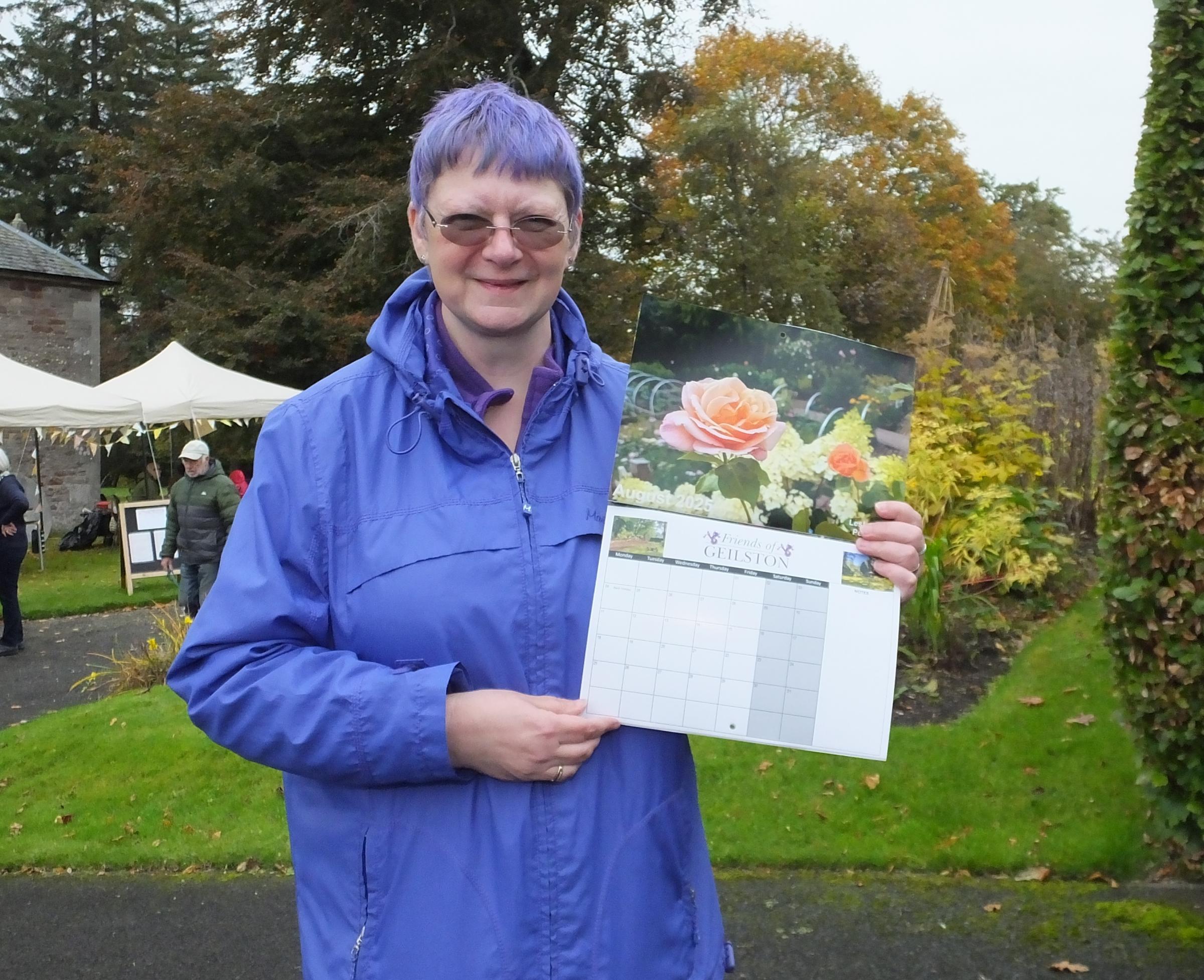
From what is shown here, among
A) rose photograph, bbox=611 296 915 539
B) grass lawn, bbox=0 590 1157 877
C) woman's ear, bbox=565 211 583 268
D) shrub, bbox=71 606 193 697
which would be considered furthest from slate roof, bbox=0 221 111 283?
rose photograph, bbox=611 296 915 539

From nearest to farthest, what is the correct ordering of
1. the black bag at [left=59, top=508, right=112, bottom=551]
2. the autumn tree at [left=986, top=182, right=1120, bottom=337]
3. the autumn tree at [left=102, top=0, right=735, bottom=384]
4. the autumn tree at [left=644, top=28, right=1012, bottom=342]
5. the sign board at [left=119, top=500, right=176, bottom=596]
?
the sign board at [left=119, top=500, right=176, bottom=596] → the black bag at [left=59, top=508, right=112, bottom=551] → the autumn tree at [left=102, top=0, right=735, bottom=384] → the autumn tree at [left=644, top=28, right=1012, bottom=342] → the autumn tree at [left=986, top=182, right=1120, bottom=337]

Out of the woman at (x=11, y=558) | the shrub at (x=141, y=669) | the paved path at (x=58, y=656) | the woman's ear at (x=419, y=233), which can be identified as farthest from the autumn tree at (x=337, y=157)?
the woman's ear at (x=419, y=233)

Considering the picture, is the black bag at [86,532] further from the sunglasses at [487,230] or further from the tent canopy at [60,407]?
the sunglasses at [487,230]

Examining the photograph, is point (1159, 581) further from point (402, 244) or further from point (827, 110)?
point (827, 110)

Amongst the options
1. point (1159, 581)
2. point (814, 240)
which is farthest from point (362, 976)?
point (814, 240)

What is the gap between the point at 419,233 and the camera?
1872 mm

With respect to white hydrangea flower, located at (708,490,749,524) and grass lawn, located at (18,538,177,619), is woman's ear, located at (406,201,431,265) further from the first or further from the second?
grass lawn, located at (18,538,177,619)

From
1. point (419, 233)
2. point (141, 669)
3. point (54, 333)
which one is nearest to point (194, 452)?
point (141, 669)

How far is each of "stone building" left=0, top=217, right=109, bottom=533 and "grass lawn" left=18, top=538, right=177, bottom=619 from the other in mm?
7327

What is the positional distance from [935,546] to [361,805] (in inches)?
246

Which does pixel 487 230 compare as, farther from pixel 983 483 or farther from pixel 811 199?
pixel 811 199

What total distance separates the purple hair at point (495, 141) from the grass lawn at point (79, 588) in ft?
41.8

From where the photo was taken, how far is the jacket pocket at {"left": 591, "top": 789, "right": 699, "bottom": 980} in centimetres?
168

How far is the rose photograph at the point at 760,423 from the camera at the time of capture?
1.79 metres
